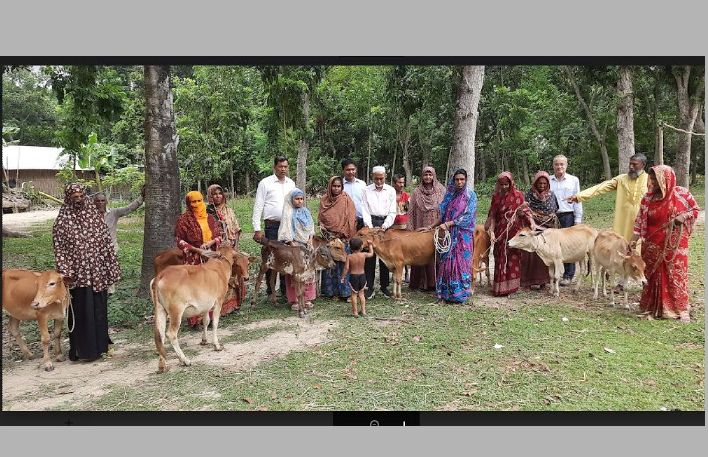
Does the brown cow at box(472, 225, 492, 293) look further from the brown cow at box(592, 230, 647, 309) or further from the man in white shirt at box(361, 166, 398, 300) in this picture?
the brown cow at box(592, 230, 647, 309)

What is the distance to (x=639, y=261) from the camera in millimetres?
6332

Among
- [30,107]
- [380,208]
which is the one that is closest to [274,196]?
[380,208]

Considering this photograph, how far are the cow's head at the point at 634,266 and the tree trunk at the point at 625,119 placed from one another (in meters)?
1.59

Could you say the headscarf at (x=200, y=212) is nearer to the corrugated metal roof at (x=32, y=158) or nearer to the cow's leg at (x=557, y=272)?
the corrugated metal roof at (x=32, y=158)

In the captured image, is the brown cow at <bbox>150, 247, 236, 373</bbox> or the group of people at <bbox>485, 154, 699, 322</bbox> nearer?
the brown cow at <bbox>150, 247, 236, 373</bbox>

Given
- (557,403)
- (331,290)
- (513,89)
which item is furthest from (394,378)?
(513,89)

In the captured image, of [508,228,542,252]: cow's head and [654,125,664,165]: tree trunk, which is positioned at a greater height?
[654,125,664,165]: tree trunk

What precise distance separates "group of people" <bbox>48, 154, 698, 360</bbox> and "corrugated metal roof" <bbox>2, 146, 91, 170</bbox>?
0.80 m

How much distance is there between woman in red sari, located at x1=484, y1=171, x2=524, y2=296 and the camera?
25.0 ft

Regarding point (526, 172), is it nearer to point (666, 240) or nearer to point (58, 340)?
point (666, 240)

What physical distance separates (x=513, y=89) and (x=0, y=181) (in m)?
8.20

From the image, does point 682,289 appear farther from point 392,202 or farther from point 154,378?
point 154,378

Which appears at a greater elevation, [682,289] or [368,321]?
[682,289]

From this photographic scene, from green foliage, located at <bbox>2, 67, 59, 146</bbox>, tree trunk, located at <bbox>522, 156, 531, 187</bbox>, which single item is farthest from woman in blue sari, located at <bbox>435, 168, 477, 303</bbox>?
green foliage, located at <bbox>2, 67, 59, 146</bbox>
